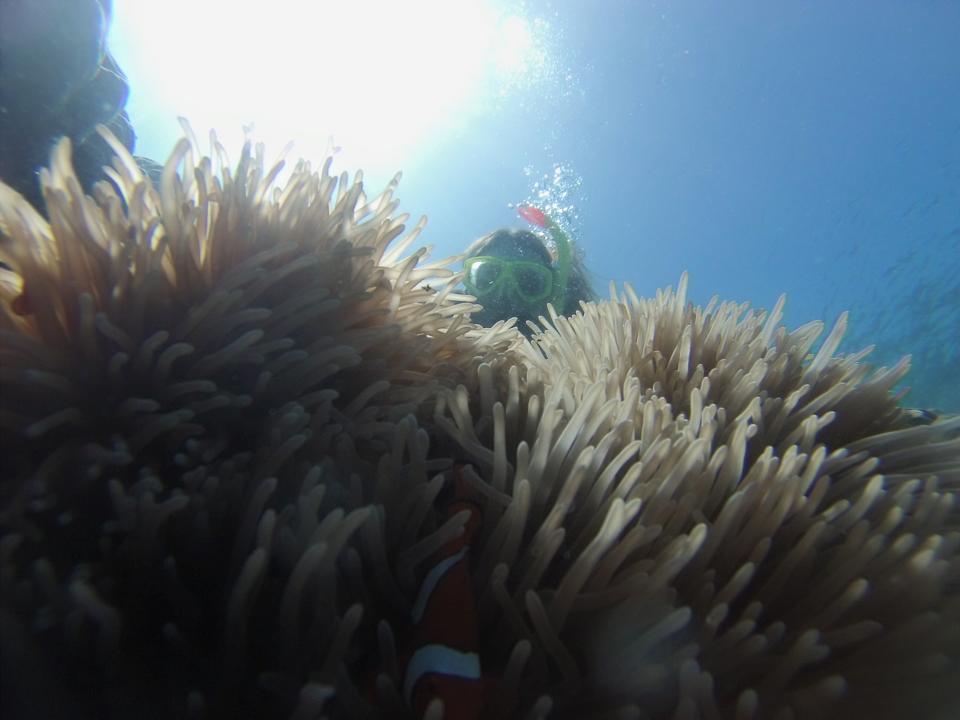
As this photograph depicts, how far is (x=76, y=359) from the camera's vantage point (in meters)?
1.07

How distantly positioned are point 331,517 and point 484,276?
15.9 ft

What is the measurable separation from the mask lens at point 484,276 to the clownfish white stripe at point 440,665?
15.7ft

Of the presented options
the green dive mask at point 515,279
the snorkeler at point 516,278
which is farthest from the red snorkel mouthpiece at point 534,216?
the green dive mask at point 515,279

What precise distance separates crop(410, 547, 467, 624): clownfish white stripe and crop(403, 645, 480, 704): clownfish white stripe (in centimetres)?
9

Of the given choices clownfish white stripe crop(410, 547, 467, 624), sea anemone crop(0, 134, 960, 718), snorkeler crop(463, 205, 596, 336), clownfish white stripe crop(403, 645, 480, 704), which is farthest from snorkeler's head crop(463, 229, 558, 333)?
clownfish white stripe crop(403, 645, 480, 704)

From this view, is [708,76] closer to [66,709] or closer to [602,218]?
[602,218]

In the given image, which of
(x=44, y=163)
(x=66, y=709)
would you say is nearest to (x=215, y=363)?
(x=66, y=709)

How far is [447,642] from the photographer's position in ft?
2.93

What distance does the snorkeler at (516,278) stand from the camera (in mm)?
5504

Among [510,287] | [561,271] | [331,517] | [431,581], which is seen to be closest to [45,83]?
[510,287]

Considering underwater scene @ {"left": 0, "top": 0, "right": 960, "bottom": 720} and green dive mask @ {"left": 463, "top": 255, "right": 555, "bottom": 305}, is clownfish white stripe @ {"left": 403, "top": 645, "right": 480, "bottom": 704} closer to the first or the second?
underwater scene @ {"left": 0, "top": 0, "right": 960, "bottom": 720}

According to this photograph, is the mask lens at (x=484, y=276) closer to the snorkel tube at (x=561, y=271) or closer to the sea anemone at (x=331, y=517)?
the snorkel tube at (x=561, y=271)

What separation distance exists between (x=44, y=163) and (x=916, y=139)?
48.0m

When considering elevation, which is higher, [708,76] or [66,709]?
[708,76]
